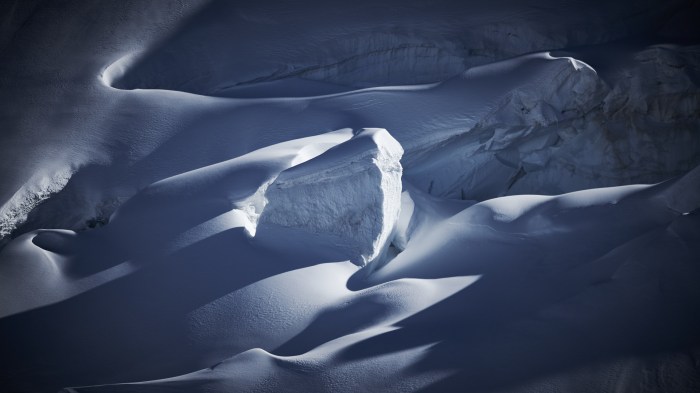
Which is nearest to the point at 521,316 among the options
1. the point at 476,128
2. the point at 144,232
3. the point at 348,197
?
the point at 348,197

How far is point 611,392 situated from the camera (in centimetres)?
215

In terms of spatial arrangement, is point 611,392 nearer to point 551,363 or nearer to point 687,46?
point 551,363

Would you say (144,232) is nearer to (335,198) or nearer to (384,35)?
(335,198)

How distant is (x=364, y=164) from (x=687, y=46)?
121 inches

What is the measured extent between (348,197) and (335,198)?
0.26 ft

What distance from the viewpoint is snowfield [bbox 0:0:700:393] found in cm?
249

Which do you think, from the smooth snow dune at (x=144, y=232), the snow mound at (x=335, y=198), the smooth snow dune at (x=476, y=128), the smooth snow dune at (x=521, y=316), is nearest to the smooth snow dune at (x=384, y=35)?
the smooth snow dune at (x=476, y=128)

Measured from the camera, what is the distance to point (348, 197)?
11.3 feet

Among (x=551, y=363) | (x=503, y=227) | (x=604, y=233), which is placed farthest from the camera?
(x=503, y=227)

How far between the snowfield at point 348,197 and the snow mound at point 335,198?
0.04ft

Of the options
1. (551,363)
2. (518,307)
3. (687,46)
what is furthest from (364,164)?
(687,46)

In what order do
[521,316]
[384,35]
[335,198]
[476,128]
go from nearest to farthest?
[521,316] → [335,198] → [476,128] → [384,35]

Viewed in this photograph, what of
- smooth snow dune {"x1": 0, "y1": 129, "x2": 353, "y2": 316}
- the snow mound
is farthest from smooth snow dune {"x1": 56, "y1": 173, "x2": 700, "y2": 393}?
smooth snow dune {"x1": 0, "y1": 129, "x2": 353, "y2": 316}

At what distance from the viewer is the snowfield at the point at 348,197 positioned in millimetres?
2494
